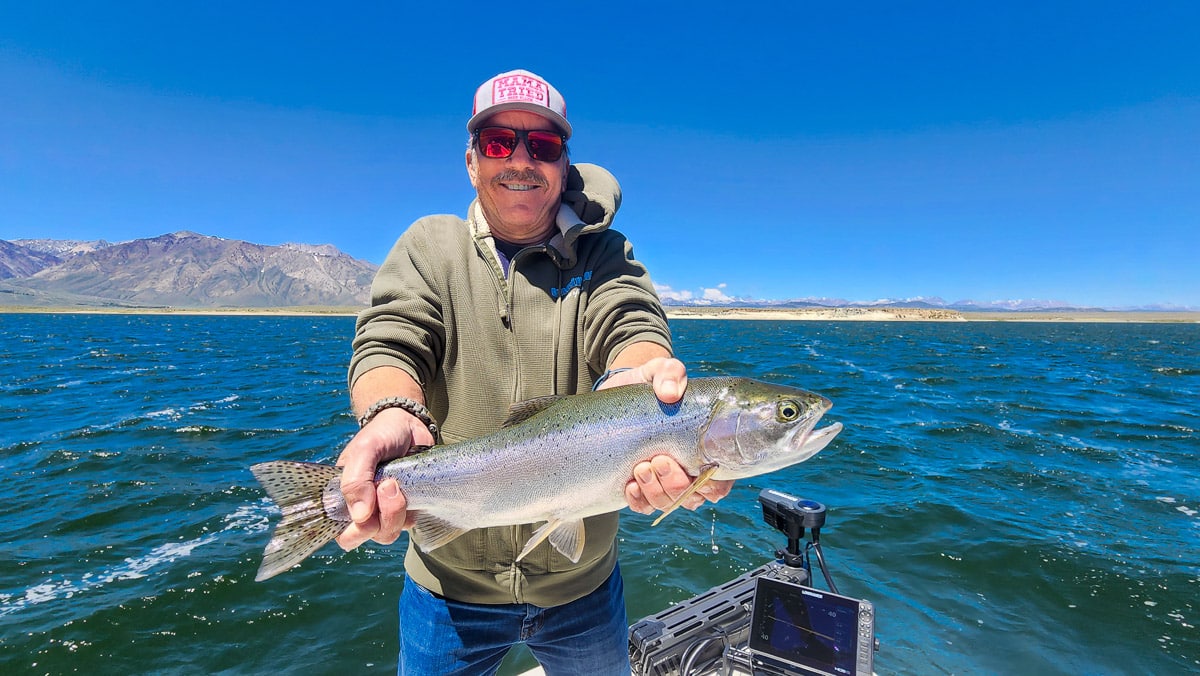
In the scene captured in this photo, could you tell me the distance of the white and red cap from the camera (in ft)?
9.77

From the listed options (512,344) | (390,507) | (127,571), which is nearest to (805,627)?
(512,344)

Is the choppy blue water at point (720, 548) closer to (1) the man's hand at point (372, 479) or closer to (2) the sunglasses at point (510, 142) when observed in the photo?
(1) the man's hand at point (372, 479)

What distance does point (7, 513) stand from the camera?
10445 mm

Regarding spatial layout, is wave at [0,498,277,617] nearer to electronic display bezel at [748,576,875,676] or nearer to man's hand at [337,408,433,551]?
man's hand at [337,408,433,551]

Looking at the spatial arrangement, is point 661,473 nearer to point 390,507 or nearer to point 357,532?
point 390,507

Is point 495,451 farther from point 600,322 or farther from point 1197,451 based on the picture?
point 1197,451

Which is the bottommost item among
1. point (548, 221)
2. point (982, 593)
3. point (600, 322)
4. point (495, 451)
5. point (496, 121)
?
point (982, 593)

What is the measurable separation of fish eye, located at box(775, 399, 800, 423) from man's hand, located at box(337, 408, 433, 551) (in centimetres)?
191

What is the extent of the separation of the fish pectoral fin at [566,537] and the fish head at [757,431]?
0.79 m

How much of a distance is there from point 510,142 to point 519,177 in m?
0.24

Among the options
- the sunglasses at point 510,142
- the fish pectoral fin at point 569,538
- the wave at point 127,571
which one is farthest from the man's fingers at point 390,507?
the wave at point 127,571

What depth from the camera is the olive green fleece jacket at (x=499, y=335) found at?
2.95 m

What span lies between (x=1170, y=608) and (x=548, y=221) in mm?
10836

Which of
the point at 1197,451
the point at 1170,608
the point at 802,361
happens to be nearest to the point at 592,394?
the point at 1170,608
